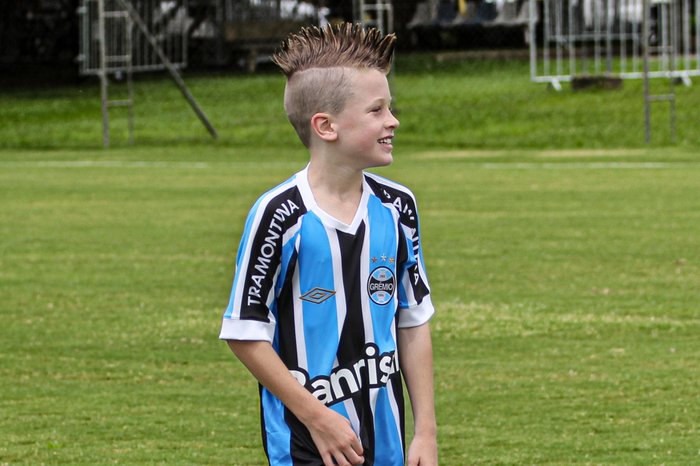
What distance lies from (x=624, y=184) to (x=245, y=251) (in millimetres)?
13802

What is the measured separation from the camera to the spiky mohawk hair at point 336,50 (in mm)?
3213

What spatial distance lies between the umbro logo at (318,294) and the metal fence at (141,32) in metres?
21.7

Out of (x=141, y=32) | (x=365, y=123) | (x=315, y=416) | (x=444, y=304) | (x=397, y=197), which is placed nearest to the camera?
(x=315, y=416)

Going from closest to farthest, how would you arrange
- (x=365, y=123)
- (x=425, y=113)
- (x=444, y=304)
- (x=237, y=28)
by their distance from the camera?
(x=365, y=123), (x=444, y=304), (x=425, y=113), (x=237, y=28)

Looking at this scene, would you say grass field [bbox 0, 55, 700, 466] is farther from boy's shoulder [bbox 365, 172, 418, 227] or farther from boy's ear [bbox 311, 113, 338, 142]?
boy's ear [bbox 311, 113, 338, 142]

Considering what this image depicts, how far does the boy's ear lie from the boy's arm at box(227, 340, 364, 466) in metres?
0.46

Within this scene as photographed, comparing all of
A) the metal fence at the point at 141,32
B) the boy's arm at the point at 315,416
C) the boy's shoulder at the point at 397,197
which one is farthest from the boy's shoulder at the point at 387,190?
the metal fence at the point at 141,32

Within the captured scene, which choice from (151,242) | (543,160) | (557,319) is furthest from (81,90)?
(557,319)

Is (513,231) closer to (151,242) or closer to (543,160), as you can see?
(151,242)

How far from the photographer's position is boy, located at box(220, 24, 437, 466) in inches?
126

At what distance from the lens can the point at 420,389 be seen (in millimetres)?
3328

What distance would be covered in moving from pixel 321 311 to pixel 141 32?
2578 cm

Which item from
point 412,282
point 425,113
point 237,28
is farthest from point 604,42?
point 412,282

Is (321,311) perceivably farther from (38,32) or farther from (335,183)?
(38,32)
